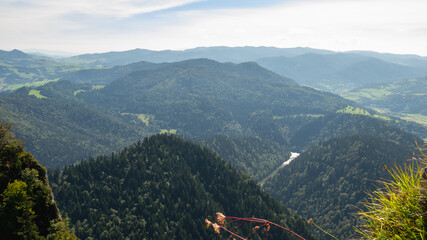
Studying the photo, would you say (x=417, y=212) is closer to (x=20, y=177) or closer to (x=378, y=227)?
(x=378, y=227)

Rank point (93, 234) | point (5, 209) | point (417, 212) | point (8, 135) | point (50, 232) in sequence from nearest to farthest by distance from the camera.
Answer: point (417, 212)
point (5, 209)
point (50, 232)
point (8, 135)
point (93, 234)

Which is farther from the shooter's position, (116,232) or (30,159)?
(116,232)

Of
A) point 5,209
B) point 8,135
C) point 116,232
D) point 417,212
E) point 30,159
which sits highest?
point 417,212

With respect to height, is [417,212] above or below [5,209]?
above

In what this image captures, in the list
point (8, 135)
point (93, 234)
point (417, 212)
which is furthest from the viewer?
point (93, 234)

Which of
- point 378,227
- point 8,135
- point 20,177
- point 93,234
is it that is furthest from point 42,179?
point 93,234

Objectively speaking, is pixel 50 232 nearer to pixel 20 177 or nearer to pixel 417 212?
pixel 20 177
